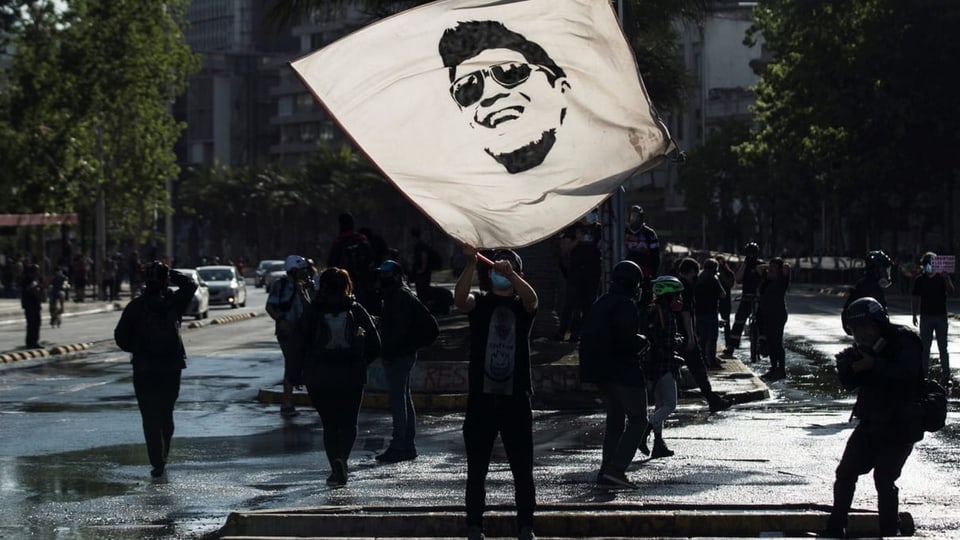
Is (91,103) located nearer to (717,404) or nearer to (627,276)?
(717,404)

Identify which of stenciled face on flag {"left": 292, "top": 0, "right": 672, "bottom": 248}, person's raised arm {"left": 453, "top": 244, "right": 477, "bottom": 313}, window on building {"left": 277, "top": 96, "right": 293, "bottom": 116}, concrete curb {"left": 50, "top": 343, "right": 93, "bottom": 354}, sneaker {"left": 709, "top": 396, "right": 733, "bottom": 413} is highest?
window on building {"left": 277, "top": 96, "right": 293, "bottom": 116}

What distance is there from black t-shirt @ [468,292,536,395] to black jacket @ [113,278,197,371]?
14.2ft

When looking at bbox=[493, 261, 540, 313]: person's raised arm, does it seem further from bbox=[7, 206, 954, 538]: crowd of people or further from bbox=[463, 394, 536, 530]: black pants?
bbox=[463, 394, 536, 530]: black pants

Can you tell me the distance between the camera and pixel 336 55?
9.82m

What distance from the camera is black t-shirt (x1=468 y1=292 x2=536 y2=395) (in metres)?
10.4

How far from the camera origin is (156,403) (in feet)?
47.0

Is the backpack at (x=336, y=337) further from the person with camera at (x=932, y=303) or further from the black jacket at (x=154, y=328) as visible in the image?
the person with camera at (x=932, y=303)

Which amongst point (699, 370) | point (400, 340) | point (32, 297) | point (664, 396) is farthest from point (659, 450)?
point (32, 297)

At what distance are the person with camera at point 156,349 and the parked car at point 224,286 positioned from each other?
43.2 metres

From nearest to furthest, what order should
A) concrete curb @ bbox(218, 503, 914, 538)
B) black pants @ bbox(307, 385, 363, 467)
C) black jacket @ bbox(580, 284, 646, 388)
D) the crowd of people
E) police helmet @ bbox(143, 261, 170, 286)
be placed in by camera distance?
the crowd of people
concrete curb @ bbox(218, 503, 914, 538)
black jacket @ bbox(580, 284, 646, 388)
black pants @ bbox(307, 385, 363, 467)
police helmet @ bbox(143, 261, 170, 286)

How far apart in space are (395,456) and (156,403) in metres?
2.13

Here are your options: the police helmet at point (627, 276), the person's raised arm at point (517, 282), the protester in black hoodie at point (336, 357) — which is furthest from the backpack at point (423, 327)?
the person's raised arm at point (517, 282)

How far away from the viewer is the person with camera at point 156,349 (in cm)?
1418

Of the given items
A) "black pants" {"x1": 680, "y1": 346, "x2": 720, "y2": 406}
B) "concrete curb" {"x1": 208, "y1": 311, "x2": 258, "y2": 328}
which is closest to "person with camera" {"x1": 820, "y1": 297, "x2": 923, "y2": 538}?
"black pants" {"x1": 680, "y1": 346, "x2": 720, "y2": 406}
